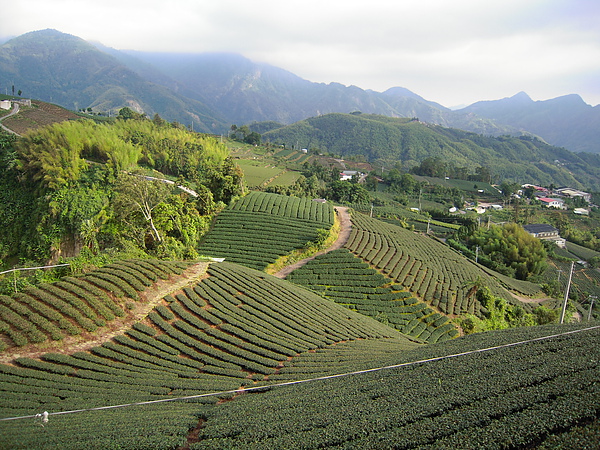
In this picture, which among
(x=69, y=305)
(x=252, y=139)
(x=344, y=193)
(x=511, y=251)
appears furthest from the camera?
(x=252, y=139)

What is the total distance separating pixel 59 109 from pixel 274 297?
289ft

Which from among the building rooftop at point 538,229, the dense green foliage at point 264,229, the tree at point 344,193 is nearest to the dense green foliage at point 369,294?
the dense green foliage at point 264,229

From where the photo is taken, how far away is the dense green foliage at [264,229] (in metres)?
41.5

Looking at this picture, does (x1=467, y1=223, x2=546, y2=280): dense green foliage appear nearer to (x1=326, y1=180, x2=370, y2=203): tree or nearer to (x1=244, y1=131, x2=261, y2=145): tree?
(x1=326, y1=180, x2=370, y2=203): tree

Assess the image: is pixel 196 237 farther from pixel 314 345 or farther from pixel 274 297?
pixel 314 345

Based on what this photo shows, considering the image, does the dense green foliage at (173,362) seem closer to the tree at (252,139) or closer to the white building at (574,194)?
the tree at (252,139)

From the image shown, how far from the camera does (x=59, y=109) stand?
84.8 m

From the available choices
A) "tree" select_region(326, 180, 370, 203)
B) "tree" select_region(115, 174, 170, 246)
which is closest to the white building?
"tree" select_region(326, 180, 370, 203)

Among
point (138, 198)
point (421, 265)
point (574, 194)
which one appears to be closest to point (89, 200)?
point (138, 198)

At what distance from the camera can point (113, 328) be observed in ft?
61.4

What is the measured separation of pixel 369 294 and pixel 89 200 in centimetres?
3724

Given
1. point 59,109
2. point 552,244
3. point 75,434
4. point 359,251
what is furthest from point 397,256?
point 59,109

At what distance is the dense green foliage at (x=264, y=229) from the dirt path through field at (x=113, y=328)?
1513 centimetres

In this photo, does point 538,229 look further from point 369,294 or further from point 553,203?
point 369,294
